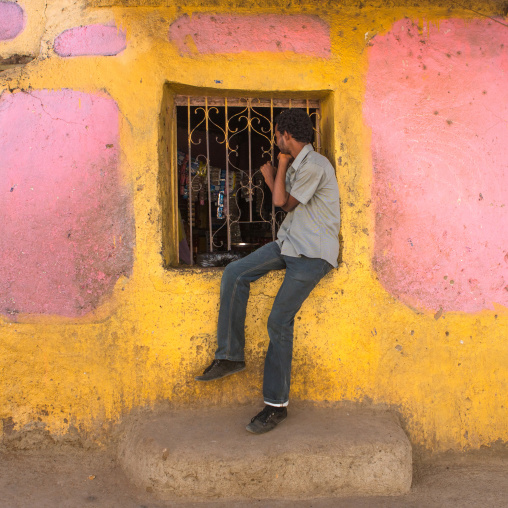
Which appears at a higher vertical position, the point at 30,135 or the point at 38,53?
the point at 38,53

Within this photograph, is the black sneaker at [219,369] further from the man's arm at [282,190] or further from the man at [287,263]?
the man's arm at [282,190]

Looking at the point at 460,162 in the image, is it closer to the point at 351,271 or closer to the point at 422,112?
the point at 422,112

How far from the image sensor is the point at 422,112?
309cm

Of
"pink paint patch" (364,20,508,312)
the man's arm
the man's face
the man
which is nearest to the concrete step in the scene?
the man

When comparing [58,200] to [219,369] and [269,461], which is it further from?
[269,461]

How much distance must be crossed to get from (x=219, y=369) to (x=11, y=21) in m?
2.53

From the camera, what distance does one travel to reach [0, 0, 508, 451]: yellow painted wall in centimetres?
298

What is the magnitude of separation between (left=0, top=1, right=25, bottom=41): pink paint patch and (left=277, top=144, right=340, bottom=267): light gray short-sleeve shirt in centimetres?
196

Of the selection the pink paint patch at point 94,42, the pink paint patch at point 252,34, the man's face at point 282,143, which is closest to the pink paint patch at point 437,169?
the pink paint patch at point 252,34

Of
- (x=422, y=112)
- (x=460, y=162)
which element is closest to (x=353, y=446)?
(x=460, y=162)

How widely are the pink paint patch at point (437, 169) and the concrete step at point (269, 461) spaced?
3.17ft

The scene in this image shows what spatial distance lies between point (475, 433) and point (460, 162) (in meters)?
1.74

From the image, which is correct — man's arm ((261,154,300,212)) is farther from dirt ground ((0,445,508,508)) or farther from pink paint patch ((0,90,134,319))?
dirt ground ((0,445,508,508))

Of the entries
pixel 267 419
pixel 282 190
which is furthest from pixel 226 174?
pixel 267 419
